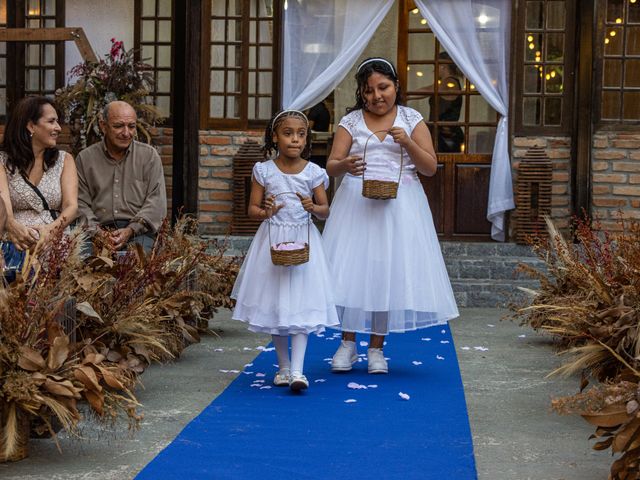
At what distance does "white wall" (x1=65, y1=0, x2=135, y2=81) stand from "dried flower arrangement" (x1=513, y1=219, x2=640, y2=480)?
243 inches

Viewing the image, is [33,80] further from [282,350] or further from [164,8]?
[282,350]

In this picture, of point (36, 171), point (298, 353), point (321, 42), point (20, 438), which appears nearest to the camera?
point (20, 438)

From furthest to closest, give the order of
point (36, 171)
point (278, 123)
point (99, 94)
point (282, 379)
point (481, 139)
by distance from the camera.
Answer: point (481, 139) → point (99, 94) → point (36, 171) → point (278, 123) → point (282, 379)

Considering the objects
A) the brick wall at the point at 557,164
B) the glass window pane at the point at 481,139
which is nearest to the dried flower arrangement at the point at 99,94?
the glass window pane at the point at 481,139

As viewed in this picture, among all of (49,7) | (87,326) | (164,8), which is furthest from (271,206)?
(49,7)

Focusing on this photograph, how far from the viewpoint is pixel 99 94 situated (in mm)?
10992

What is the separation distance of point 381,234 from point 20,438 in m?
2.74

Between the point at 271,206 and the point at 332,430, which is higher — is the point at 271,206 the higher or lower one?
the higher one

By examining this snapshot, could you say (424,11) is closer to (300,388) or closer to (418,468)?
(300,388)

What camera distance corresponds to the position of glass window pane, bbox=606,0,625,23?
37.2 ft

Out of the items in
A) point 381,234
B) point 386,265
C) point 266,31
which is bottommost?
point 386,265

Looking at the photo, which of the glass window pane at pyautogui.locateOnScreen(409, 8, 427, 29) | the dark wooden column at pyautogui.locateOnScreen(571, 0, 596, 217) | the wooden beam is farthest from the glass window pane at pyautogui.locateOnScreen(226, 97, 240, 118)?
the dark wooden column at pyautogui.locateOnScreen(571, 0, 596, 217)

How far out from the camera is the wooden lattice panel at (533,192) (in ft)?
36.4

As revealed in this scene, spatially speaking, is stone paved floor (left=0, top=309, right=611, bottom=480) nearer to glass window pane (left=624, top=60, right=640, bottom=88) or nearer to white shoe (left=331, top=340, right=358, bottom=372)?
white shoe (left=331, top=340, right=358, bottom=372)
